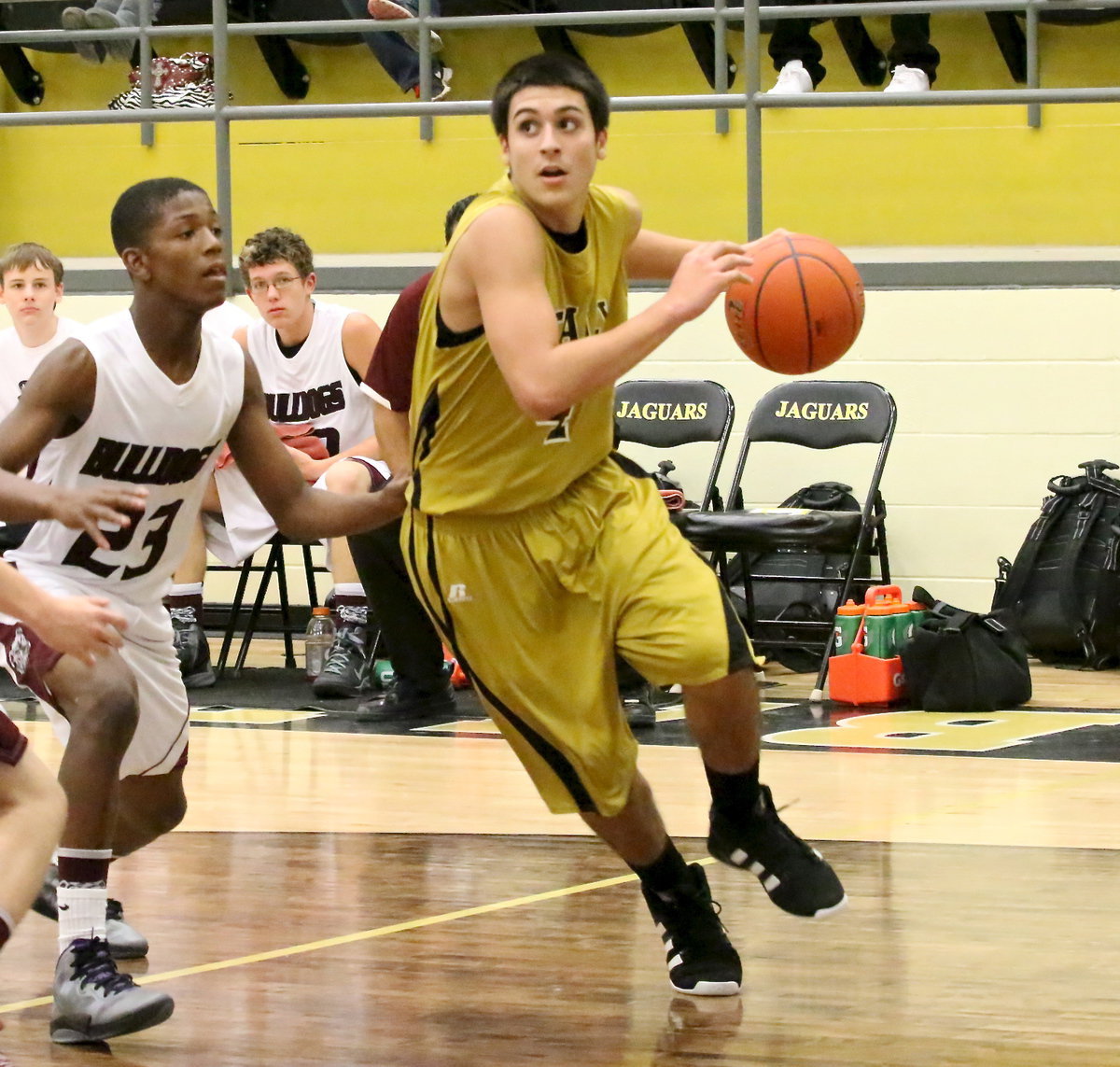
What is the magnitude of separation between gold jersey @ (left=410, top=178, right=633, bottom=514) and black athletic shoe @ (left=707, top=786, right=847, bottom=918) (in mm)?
700

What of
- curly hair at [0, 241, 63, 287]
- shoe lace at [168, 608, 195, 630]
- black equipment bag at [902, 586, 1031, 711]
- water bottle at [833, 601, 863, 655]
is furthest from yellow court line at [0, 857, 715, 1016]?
curly hair at [0, 241, 63, 287]

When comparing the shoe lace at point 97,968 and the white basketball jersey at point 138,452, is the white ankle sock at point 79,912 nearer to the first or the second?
the shoe lace at point 97,968

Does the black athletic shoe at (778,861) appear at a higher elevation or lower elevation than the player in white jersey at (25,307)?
lower

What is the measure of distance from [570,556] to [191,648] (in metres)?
4.04

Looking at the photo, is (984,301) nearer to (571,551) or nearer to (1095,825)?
(1095,825)

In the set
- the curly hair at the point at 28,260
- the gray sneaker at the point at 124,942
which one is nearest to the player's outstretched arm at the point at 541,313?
the gray sneaker at the point at 124,942

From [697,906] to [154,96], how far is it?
23.3 feet

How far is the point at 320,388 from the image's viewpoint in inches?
283

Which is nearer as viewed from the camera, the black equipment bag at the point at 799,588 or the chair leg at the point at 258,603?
the black equipment bag at the point at 799,588

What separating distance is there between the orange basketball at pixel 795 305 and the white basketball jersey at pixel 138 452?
97 cm

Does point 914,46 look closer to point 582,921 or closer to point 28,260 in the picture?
point 28,260

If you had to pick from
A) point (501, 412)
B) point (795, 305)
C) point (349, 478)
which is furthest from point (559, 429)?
point (349, 478)

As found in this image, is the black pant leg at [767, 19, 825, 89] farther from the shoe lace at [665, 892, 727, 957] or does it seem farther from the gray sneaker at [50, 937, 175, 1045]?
the gray sneaker at [50, 937, 175, 1045]

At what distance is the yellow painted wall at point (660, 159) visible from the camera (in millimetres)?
8305
